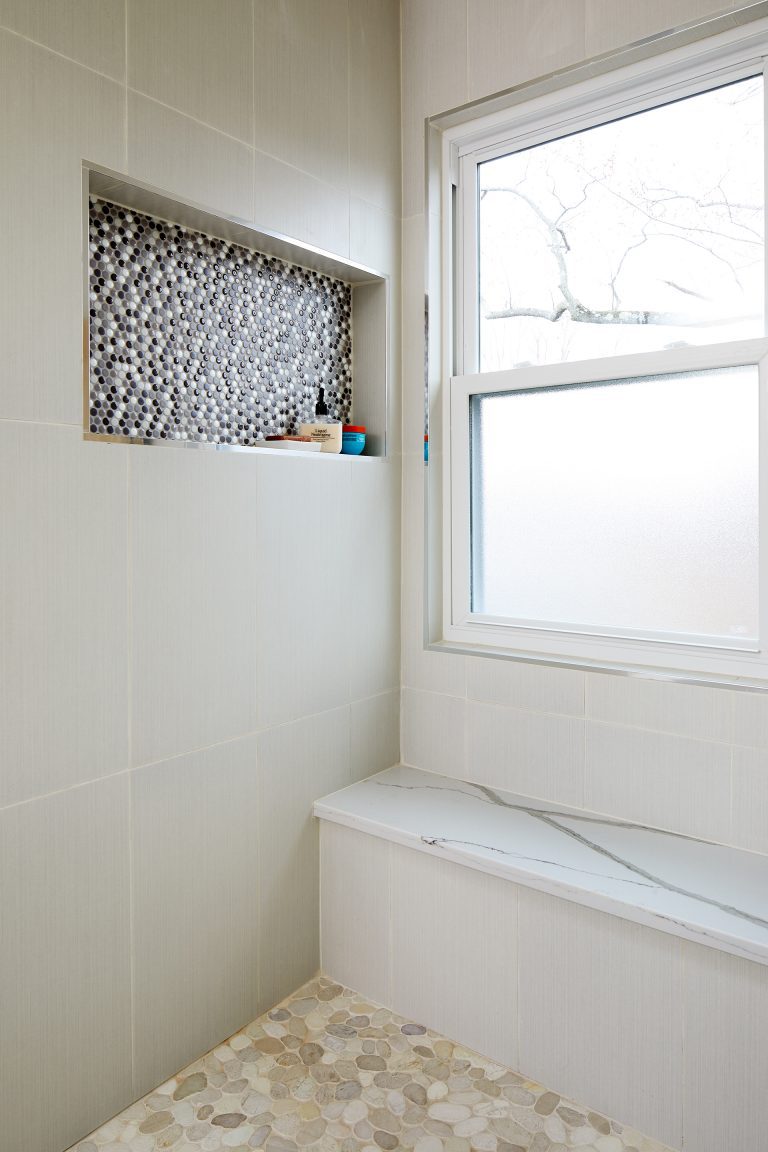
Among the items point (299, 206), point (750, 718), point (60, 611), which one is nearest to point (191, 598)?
point (60, 611)

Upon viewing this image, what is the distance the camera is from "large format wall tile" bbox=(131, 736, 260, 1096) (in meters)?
1.54

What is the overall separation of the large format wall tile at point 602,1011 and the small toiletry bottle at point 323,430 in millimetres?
1098

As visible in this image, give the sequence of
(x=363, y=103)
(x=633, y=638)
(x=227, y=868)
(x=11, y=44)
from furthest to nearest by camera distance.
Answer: (x=363, y=103) → (x=633, y=638) → (x=227, y=868) → (x=11, y=44)

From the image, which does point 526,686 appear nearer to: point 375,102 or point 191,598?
point 191,598

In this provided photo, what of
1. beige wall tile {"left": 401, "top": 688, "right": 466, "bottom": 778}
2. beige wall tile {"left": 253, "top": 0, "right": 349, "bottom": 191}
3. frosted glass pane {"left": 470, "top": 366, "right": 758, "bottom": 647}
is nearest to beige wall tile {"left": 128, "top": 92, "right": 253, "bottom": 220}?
beige wall tile {"left": 253, "top": 0, "right": 349, "bottom": 191}

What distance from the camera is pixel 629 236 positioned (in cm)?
184

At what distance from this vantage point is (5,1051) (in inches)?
51.8

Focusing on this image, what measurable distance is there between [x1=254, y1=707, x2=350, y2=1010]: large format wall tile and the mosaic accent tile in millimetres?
716

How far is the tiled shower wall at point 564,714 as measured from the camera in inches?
59.4

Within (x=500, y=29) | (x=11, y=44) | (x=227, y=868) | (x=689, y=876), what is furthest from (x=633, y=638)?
(x=11, y=44)

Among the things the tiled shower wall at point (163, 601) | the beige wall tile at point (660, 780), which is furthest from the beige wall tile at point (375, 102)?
the beige wall tile at point (660, 780)

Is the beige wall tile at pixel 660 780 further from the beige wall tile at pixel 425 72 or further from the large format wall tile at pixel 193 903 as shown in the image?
the beige wall tile at pixel 425 72

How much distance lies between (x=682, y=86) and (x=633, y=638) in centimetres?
123

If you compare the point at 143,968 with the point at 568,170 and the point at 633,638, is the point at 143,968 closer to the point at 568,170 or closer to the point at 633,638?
the point at 633,638
